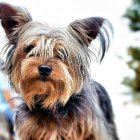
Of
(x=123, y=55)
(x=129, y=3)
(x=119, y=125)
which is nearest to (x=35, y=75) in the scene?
(x=119, y=125)

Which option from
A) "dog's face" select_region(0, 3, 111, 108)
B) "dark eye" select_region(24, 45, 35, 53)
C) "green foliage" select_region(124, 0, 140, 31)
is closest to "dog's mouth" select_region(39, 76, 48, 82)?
"dog's face" select_region(0, 3, 111, 108)

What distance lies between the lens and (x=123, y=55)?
249cm

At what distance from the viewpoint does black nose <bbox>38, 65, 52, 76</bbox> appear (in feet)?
4.01

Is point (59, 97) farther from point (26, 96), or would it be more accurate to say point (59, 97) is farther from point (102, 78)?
point (102, 78)

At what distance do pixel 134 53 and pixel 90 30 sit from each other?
1.26 metres

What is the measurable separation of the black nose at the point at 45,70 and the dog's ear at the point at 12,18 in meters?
0.17

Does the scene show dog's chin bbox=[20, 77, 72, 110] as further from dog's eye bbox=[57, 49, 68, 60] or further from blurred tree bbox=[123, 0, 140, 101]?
blurred tree bbox=[123, 0, 140, 101]

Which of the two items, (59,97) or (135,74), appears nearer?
(59,97)

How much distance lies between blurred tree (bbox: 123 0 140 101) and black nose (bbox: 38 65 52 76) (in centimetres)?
129

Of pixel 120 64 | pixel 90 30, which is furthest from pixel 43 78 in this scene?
pixel 120 64

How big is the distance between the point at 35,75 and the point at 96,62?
9.2 inches

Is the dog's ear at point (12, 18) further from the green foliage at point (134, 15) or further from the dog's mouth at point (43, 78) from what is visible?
the green foliage at point (134, 15)

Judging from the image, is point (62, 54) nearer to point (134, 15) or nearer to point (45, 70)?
point (45, 70)

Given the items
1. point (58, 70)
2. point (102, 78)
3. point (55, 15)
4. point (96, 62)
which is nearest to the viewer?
point (58, 70)
